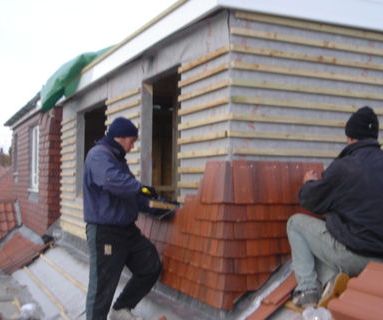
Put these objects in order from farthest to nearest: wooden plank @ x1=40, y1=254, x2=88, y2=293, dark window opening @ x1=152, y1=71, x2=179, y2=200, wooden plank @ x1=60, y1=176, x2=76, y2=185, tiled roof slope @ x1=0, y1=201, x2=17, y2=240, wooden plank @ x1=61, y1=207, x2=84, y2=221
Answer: tiled roof slope @ x1=0, y1=201, x2=17, y2=240
dark window opening @ x1=152, y1=71, x2=179, y2=200
wooden plank @ x1=60, y1=176, x2=76, y2=185
wooden plank @ x1=61, y1=207, x2=84, y2=221
wooden plank @ x1=40, y1=254, x2=88, y2=293

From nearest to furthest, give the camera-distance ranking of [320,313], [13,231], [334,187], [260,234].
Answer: [320,313]
[334,187]
[260,234]
[13,231]

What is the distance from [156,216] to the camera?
17.9 feet

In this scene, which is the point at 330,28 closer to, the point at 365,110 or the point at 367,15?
the point at 367,15

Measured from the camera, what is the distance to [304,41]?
5.00 metres

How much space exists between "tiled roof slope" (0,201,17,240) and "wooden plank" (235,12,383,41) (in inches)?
456

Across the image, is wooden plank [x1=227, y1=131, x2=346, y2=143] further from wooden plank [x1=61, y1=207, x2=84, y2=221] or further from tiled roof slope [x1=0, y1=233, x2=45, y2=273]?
tiled roof slope [x1=0, y1=233, x2=45, y2=273]

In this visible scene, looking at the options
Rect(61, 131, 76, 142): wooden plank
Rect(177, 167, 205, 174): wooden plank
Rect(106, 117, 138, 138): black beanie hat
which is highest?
Rect(61, 131, 76, 142): wooden plank

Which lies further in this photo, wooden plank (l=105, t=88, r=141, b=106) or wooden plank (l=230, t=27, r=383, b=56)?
wooden plank (l=105, t=88, r=141, b=106)

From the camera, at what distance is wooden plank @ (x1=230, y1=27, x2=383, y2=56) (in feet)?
15.4

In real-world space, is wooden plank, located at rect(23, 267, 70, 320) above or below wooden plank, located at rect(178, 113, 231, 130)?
below

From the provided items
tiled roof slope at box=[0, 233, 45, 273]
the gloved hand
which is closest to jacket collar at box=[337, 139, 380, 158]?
the gloved hand

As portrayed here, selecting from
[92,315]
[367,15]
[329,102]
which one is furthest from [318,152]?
[92,315]

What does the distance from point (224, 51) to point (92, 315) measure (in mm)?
2609

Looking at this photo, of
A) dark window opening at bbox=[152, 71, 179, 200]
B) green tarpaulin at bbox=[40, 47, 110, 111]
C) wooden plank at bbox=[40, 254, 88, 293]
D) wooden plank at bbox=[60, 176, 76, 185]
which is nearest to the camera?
wooden plank at bbox=[40, 254, 88, 293]
